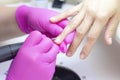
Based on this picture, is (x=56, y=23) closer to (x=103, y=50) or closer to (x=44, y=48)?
(x=44, y=48)

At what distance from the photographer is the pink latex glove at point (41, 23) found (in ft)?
1.96

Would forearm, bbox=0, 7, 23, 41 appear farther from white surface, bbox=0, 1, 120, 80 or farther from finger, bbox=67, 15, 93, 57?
finger, bbox=67, 15, 93, 57

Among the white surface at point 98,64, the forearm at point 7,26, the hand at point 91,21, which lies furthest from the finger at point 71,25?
the forearm at point 7,26

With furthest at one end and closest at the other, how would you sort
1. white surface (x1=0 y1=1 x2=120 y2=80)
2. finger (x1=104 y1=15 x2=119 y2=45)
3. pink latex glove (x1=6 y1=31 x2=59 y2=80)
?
white surface (x1=0 y1=1 x2=120 y2=80)
finger (x1=104 y1=15 x2=119 y2=45)
pink latex glove (x1=6 y1=31 x2=59 y2=80)

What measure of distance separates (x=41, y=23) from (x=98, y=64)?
0.24m

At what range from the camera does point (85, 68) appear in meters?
0.74

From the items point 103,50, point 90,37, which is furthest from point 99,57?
point 90,37

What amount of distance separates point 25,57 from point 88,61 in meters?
0.30

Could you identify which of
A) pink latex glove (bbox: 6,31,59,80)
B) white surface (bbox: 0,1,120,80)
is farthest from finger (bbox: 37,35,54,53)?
white surface (bbox: 0,1,120,80)

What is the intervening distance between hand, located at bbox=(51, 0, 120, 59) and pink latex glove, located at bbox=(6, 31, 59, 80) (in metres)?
0.06

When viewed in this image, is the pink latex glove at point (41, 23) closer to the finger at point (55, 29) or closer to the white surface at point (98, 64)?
the finger at point (55, 29)

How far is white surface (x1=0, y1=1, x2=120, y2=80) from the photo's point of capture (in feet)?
2.36

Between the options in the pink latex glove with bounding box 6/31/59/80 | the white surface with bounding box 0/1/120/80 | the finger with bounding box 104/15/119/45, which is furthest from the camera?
the white surface with bounding box 0/1/120/80

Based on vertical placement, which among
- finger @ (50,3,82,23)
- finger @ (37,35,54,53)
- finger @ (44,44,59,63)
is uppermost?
finger @ (50,3,82,23)
